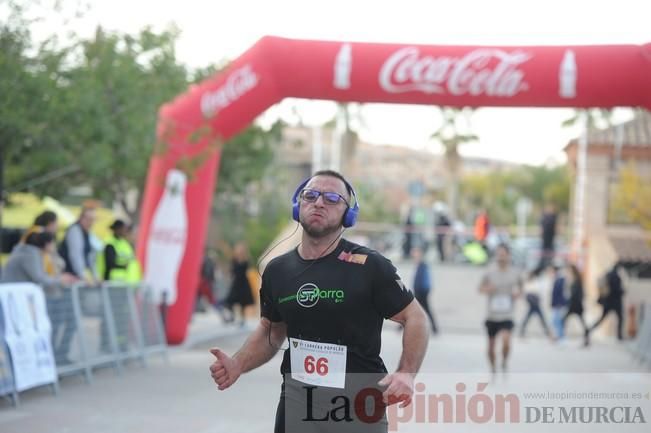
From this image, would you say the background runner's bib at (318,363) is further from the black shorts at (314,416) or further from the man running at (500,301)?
the man running at (500,301)

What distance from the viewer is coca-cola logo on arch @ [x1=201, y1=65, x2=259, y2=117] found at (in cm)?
1459

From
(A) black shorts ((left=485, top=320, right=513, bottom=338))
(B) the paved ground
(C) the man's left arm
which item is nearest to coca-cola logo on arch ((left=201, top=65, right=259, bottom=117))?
(B) the paved ground

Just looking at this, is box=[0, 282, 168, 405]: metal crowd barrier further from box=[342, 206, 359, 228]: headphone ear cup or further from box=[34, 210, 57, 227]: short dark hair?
box=[342, 206, 359, 228]: headphone ear cup

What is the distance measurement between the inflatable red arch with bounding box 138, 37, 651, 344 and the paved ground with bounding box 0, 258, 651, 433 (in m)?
1.80

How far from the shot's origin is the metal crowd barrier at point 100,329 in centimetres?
1133

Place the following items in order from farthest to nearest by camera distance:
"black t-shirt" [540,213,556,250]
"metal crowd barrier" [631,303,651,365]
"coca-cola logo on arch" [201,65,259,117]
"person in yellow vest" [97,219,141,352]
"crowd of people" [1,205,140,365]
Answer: "black t-shirt" [540,213,556,250] → "metal crowd barrier" [631,303,651,365] → "coca-cola logo on arch" [201,65,259,117] → "person in yellow vest" [97,219,141,352] → "crowd of people" [1,205,140,365]

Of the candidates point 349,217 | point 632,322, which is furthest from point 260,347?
point 632,322

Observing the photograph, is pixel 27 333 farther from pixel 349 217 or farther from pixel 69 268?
pixel 349 217

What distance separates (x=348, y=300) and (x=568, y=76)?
955 centimetres

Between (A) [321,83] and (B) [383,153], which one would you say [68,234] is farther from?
(B) [383,153]

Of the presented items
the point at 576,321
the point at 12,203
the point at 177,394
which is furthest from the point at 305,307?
the point at 576,321

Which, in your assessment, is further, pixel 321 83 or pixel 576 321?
pixel 576 321

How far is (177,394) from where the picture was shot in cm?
1130

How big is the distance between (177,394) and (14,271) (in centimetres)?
213
